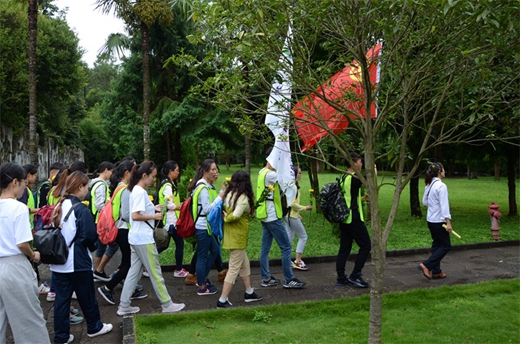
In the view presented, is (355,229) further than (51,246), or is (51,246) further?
(355,229)

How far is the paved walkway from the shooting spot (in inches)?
244

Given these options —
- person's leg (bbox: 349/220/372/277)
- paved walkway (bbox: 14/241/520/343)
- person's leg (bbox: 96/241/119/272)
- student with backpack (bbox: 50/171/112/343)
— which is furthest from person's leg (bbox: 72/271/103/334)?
person's leg (bbox: 349/220/372/277)

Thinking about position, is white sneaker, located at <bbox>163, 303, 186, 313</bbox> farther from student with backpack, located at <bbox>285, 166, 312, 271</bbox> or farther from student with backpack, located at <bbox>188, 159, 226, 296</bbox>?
student with backpack, located at <bbox>285, 166, 312, 271</bbox>

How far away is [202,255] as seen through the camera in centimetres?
670

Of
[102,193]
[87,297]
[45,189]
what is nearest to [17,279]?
[87,297]

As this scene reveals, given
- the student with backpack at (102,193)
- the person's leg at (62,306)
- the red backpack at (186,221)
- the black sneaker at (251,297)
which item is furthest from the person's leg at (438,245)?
the person's leg at (62,306)

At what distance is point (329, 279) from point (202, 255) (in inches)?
90.9

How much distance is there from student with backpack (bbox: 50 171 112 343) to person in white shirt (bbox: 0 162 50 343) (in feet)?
2.29

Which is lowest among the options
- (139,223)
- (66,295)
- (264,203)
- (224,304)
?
(224,304)

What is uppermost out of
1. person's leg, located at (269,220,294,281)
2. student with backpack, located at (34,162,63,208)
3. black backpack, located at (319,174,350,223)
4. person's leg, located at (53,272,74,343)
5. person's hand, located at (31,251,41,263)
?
student with backpack, located at (34,162,63,208)

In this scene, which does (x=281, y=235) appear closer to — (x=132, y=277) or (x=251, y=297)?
(x=251, y=297)

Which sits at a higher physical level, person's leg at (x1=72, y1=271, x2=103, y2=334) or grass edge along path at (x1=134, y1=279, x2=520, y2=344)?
person's leg at (x1=72, y1=271, x2=103, y2=334)

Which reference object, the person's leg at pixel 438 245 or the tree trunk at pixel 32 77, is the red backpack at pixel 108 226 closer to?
the person's leg at pixel 438 245

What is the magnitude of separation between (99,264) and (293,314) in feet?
11.4
